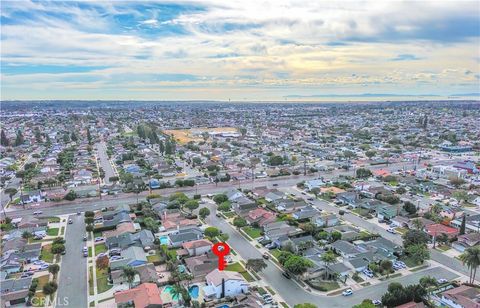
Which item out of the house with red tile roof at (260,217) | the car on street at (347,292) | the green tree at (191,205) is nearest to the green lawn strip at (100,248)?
the green tree at (191,205)

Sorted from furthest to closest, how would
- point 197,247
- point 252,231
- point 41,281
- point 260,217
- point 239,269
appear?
point 260,217 → point 252,231 → point 197,247 → point 239,269 → point 41,281

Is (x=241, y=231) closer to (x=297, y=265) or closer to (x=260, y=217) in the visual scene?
(x=260, y=217)

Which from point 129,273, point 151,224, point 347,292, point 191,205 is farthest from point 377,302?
point 191,205

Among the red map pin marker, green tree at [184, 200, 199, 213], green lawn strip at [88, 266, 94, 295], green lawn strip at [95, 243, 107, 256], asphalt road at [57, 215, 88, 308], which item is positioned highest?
green tree at [184, 200, 199, 213]

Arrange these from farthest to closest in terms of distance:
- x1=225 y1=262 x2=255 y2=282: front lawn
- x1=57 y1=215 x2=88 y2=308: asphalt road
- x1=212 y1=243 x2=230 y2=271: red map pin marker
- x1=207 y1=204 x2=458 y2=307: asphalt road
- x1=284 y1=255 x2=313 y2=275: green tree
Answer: x1=212 y1=243 x2=230 y2=271: red map pin marker
x1=225 y1=262 x2=255 y2=282: front lawn
x1=284 y1=255 x2=313 y2=275: green tree
x1=57 y1=215 x2=88 y2=308: asphalt road
x1=207 y1=204 x2=458 y2=307: asphalt road

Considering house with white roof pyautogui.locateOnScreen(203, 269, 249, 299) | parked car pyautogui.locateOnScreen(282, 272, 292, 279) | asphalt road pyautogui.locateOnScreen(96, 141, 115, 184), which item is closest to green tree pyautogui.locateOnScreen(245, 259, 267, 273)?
house with white roof pyautogui.locateOnScreen(203, 269, 249, 299)

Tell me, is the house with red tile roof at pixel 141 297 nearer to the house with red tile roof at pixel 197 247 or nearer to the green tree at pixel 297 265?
the house with red tile roof at pixel 197 247

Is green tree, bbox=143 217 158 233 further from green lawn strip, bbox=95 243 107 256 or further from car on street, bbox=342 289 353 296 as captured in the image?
car on street, bbox=342 289 353 296
